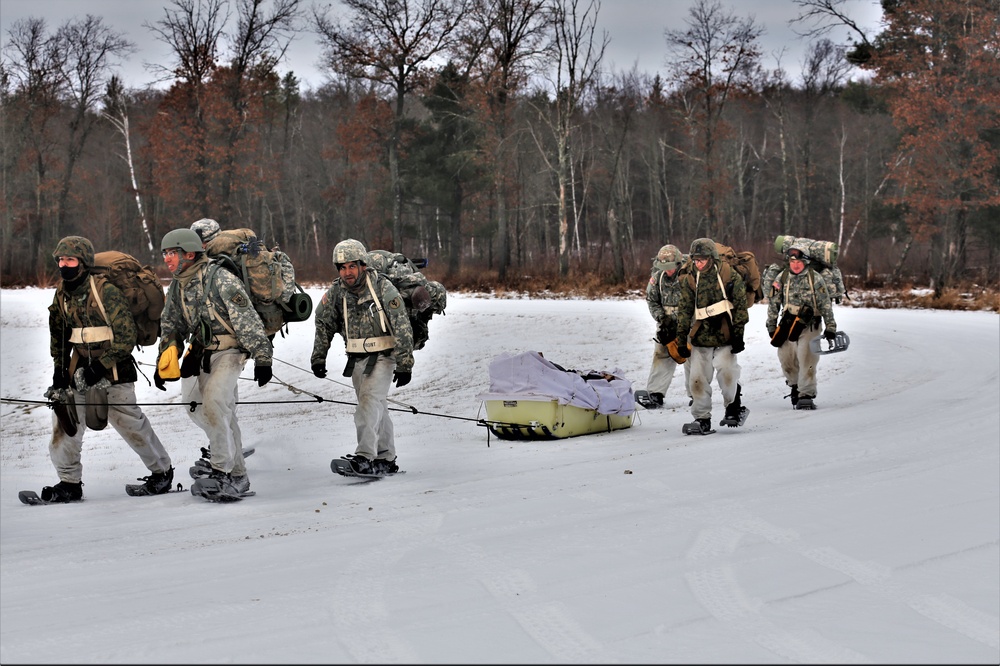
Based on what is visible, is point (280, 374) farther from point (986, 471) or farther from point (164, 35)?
point (164, 35)

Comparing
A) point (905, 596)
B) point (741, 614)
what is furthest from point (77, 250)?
point (905, 596)

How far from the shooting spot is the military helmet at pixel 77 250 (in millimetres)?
8086

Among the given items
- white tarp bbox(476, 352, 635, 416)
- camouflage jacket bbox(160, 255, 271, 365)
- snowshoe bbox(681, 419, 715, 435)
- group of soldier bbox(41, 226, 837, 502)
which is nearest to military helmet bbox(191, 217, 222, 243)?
group of soldier bbox(41, 226, 837, 502)

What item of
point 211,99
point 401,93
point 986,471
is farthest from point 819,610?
point 211,99

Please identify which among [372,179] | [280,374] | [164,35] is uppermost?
[164,35]

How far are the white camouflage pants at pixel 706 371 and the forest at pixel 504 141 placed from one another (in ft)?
54.8

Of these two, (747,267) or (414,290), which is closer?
(414,290)

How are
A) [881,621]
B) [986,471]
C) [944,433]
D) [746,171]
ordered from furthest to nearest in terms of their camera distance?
[746,171], [944,433], [986,471], [881,621]

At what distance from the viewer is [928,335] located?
19797 mm

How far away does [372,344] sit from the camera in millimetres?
8773

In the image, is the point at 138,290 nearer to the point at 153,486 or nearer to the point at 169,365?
the point at 169,365

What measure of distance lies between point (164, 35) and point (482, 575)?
43.0 m

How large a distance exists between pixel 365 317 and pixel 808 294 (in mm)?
6197

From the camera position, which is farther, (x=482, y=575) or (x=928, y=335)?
(x=928, y=335)
